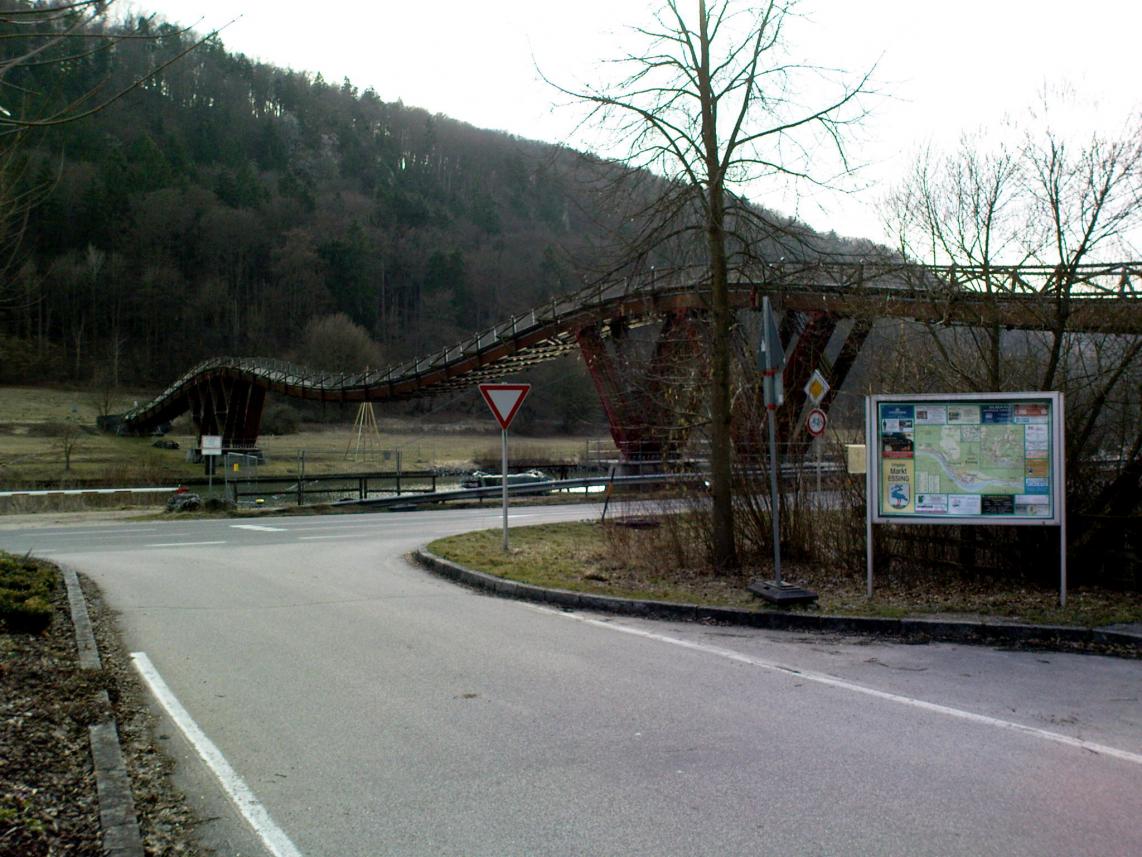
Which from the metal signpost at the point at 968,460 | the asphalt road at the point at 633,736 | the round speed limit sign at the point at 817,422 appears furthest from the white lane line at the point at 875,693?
the round speed limit sign at the point at 817,422

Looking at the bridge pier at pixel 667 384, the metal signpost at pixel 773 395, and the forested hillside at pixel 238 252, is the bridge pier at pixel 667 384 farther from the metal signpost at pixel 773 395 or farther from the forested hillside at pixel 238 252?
the forested hillside at pixel 238 252

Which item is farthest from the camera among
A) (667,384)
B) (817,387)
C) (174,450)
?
(174,450)

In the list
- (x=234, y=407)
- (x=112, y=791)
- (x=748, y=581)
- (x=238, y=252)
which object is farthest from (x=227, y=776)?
(x=238, y=252)

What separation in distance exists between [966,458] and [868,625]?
2.18m

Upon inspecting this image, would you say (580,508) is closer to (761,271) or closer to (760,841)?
(761,271)

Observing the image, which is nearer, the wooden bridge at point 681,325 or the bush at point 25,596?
the bush at point 25,596

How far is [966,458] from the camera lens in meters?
9.75

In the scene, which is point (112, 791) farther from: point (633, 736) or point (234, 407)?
point (234, 407)

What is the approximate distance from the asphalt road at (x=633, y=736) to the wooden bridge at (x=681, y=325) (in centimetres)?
465

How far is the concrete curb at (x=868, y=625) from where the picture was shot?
27.3 feet

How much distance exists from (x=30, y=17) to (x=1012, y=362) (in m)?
10.8

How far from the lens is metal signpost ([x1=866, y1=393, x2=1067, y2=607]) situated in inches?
375

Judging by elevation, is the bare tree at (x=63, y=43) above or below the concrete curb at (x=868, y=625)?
above

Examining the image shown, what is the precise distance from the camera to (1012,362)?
11469 mm
